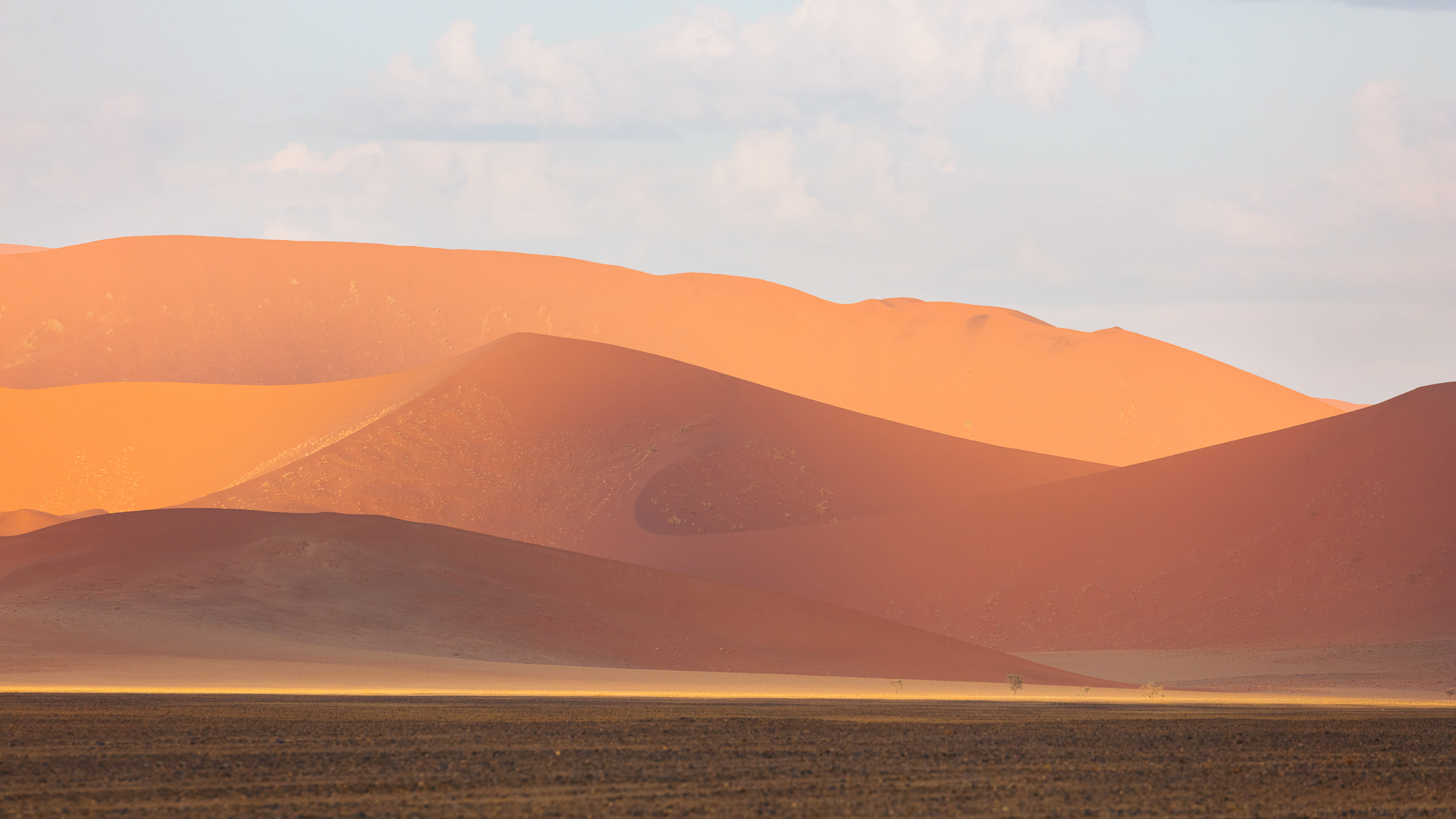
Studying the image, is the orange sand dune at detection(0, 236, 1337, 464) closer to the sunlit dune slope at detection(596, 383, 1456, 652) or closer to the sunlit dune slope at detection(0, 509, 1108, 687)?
the sunlit dune slope at detection(596, 383, 1456, 652)

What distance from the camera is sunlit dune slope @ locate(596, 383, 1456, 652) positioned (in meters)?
59.2

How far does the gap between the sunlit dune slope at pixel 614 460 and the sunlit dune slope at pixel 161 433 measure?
5.13m

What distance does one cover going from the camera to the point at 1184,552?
2596 inches

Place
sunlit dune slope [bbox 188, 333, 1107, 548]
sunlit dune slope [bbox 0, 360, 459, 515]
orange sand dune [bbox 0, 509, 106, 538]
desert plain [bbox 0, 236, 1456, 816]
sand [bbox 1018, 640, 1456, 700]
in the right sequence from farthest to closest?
sunlit dune slope [bbox 0, 360, 459, 515]
sunlit dune slope [bbox 188, 333, 1107, 548]
orange sand dune [bbox 0, 509, 106, 538]
sand [bbox 1018, 640, 1456, 700]
desert plain [bbox 0, 236, 1456, 816]

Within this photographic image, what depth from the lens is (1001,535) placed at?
71.3m

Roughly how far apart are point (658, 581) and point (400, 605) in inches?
392

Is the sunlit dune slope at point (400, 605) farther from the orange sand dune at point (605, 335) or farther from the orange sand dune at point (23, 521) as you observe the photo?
the orange sand dune at point (605, 335)

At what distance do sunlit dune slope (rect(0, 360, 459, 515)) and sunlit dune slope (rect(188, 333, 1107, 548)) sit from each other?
513 centimetres

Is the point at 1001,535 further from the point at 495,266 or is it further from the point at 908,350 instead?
the point at 495,266

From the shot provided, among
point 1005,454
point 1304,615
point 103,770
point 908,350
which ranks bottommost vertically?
point 103,770

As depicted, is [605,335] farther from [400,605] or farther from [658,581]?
[400,605]

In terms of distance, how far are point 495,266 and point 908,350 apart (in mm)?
40091

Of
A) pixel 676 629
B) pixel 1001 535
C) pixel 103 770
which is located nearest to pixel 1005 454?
pixel 1001 535

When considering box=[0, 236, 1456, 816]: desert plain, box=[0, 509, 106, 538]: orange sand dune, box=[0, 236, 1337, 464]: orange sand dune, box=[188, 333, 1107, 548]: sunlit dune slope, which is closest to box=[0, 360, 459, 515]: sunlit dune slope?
box=[0, 236, 1456, 816]: desert plain
